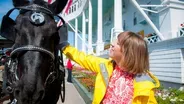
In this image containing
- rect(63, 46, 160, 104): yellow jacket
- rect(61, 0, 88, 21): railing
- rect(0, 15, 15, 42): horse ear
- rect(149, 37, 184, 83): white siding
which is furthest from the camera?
rect(61, 0, 88, 21): railing

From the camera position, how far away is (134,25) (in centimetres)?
2273

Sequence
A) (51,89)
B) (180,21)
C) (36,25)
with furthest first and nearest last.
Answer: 1. (180,21)
2. (51,89)
3. (36,25)

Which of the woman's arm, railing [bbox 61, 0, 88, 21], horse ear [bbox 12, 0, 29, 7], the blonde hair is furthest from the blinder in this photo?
railing [bbox 61, 0, 88, 21]

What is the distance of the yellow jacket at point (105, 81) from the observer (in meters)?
2.63

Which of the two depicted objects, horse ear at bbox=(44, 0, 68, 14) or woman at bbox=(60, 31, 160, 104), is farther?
horse ear at bbox=(44, 0, 68, 14)

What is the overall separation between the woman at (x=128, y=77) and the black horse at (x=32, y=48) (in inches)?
24.3

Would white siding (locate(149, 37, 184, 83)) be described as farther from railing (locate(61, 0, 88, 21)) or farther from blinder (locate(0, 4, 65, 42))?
railing (locate(61, 0, 88, 21))

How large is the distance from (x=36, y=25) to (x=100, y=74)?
3.06ft

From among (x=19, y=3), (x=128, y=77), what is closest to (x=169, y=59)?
(x=128, y=77)

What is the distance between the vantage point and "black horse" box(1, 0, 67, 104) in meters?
2.26

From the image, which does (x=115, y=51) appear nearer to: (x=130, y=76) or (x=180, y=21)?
(x=130, y=76)

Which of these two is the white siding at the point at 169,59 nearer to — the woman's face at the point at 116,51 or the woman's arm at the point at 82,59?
the woman's arm at the point at 82,59

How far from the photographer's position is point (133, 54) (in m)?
2.70

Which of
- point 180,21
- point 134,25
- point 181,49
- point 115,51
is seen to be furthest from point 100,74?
point 134,25
